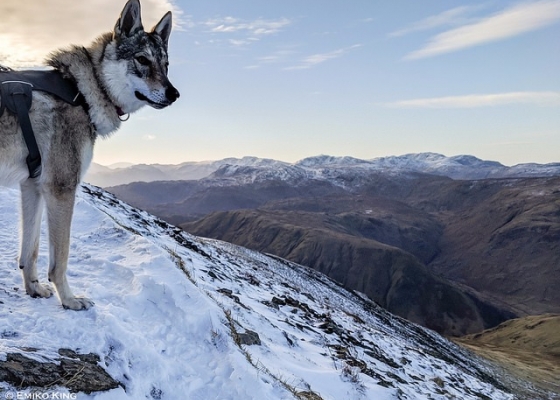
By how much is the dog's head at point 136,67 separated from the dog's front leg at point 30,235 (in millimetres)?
1628

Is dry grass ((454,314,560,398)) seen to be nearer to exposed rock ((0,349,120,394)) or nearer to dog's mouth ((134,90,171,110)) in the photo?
exposed rock ((0,349,120,394))

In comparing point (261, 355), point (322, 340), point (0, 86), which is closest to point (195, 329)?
point (261, 355)

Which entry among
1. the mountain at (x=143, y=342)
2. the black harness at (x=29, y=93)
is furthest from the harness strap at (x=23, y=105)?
the mountain at (x=143, y=342)

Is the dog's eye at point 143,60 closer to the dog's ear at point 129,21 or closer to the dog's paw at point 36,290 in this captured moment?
the dog's ear at point 129,21

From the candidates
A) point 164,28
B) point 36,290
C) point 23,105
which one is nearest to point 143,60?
point 164,28

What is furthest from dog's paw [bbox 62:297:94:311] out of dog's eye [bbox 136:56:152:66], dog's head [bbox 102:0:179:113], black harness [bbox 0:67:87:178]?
dog's eye [bbox 136:56:152:66]

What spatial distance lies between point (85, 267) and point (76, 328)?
2.83m

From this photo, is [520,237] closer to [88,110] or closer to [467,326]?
[467,326]

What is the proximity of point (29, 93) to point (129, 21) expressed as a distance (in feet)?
4.81

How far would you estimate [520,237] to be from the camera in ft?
623

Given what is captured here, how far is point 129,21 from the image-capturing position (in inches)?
198

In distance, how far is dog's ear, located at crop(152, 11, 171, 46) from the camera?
5336 mm

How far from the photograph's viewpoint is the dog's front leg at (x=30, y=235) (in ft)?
16.8

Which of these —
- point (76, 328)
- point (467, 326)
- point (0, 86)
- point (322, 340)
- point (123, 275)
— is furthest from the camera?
point (467, 326)
